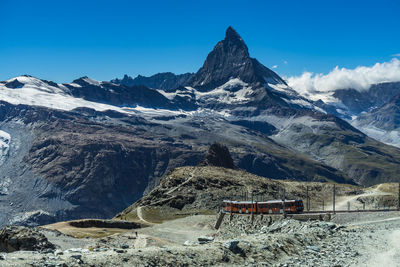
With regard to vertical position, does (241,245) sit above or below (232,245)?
below

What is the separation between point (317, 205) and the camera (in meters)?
153

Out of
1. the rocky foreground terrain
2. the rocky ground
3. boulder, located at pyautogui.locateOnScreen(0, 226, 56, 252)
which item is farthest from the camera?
boulder, located at pyautogui.locateOnScreen(0, 226, 56, 252)

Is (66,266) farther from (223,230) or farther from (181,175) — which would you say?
(181,175)

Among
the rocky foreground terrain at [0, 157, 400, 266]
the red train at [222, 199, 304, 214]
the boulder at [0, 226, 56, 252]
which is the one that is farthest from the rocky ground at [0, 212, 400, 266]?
the red train at [222, 199, 304, 214]

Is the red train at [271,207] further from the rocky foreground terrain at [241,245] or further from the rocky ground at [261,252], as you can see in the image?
the rocky ground at [261,252]

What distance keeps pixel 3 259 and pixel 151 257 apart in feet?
27.3

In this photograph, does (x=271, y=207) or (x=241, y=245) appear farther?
(x=271, y=207)

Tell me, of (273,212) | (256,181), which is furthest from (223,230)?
(256,181)

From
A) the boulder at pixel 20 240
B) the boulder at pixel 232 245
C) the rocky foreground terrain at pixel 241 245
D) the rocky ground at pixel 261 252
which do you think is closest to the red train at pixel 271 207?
the rocky foreground terrain at pixel 241 245

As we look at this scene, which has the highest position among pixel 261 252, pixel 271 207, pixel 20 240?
pixel 261 252

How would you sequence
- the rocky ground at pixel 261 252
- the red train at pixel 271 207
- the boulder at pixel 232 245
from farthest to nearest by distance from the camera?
the red train at pixel 271 207 < the boulder at pixel 232 245 < the rocky ground at pixel 261 252

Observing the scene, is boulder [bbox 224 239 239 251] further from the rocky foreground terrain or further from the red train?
the red train

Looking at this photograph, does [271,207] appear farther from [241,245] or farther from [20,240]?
[241,245]

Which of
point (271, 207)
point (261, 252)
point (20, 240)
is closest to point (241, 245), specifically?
point (261, 252)
